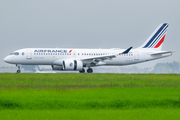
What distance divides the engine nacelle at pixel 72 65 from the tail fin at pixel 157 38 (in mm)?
13966

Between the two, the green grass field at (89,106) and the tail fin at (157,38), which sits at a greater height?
the tail fin at (157,38)

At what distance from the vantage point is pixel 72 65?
147ft

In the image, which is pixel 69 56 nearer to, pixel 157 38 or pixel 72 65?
pixel 72 65

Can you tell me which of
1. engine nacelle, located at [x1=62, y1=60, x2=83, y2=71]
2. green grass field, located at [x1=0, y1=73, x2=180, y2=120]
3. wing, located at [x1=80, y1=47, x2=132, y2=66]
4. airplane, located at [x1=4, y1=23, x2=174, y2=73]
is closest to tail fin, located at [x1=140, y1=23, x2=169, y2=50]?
airplane, located at [x1=4, y1=23, x2=174, y2=73]

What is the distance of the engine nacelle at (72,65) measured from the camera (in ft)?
146

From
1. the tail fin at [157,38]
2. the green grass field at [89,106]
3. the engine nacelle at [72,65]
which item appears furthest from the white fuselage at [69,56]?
the green grass field at [89,106]

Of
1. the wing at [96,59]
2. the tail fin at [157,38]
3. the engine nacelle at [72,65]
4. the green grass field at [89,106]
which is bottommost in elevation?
the green grass field at [89,106]

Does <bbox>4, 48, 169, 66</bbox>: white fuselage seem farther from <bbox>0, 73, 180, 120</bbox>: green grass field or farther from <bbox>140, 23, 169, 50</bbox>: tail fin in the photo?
<bbox>0, 73, 180, 120</bbox>: green grass field

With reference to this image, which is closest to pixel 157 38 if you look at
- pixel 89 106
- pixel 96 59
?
pixel 96 59

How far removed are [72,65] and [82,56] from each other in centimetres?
401

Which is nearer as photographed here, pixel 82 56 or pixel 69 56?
pixel 69 56

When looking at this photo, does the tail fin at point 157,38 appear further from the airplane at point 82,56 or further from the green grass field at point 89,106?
the green grass field at point 89,106

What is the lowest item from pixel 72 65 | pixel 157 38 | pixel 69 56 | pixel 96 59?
pixel 72 65

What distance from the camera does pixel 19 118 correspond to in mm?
12961
